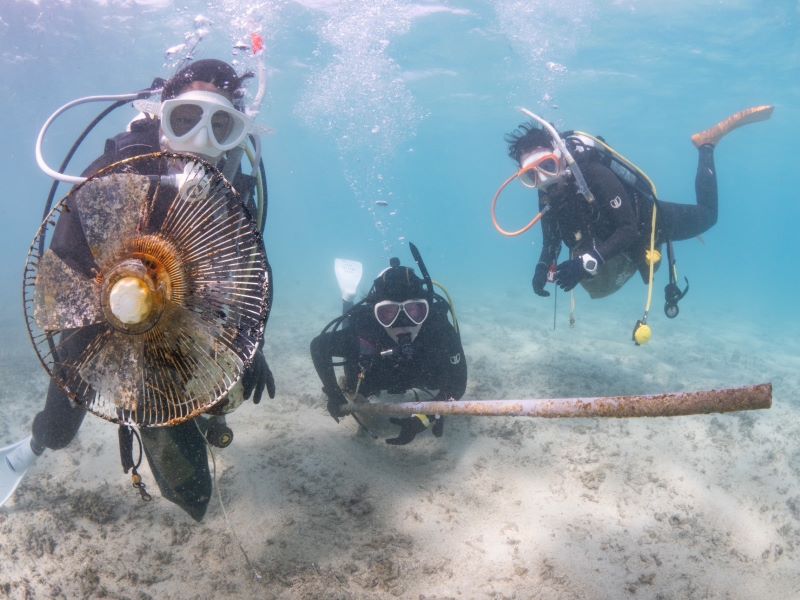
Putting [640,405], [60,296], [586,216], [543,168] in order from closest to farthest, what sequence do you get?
[640,405], [60,296], [543,168], [586,216]

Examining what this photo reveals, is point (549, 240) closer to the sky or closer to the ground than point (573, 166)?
closer to the ground

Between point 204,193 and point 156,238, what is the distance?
272 millimetres

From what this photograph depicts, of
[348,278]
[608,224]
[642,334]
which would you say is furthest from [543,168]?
[348,278]

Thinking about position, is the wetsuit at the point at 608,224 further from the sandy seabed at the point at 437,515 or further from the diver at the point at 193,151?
the diver at the point at 193,151

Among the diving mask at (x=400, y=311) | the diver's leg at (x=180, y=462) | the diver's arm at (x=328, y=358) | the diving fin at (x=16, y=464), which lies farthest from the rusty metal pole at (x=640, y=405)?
the diving fin at (x=16, y=464)

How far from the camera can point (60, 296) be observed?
1.92 m

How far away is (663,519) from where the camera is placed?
4098 millimetres

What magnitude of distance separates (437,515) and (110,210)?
3.35 meters

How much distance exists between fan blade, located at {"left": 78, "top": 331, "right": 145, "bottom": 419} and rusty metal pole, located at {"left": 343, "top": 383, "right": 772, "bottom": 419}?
1.74 metres

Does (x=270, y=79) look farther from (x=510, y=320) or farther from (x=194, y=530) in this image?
(x=194, y=530)

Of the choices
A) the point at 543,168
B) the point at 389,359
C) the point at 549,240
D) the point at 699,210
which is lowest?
the point at 389,359

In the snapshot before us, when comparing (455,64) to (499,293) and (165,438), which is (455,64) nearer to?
(499,293)

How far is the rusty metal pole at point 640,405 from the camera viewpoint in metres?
1.53

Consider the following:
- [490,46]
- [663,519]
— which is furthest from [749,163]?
[663,519]
